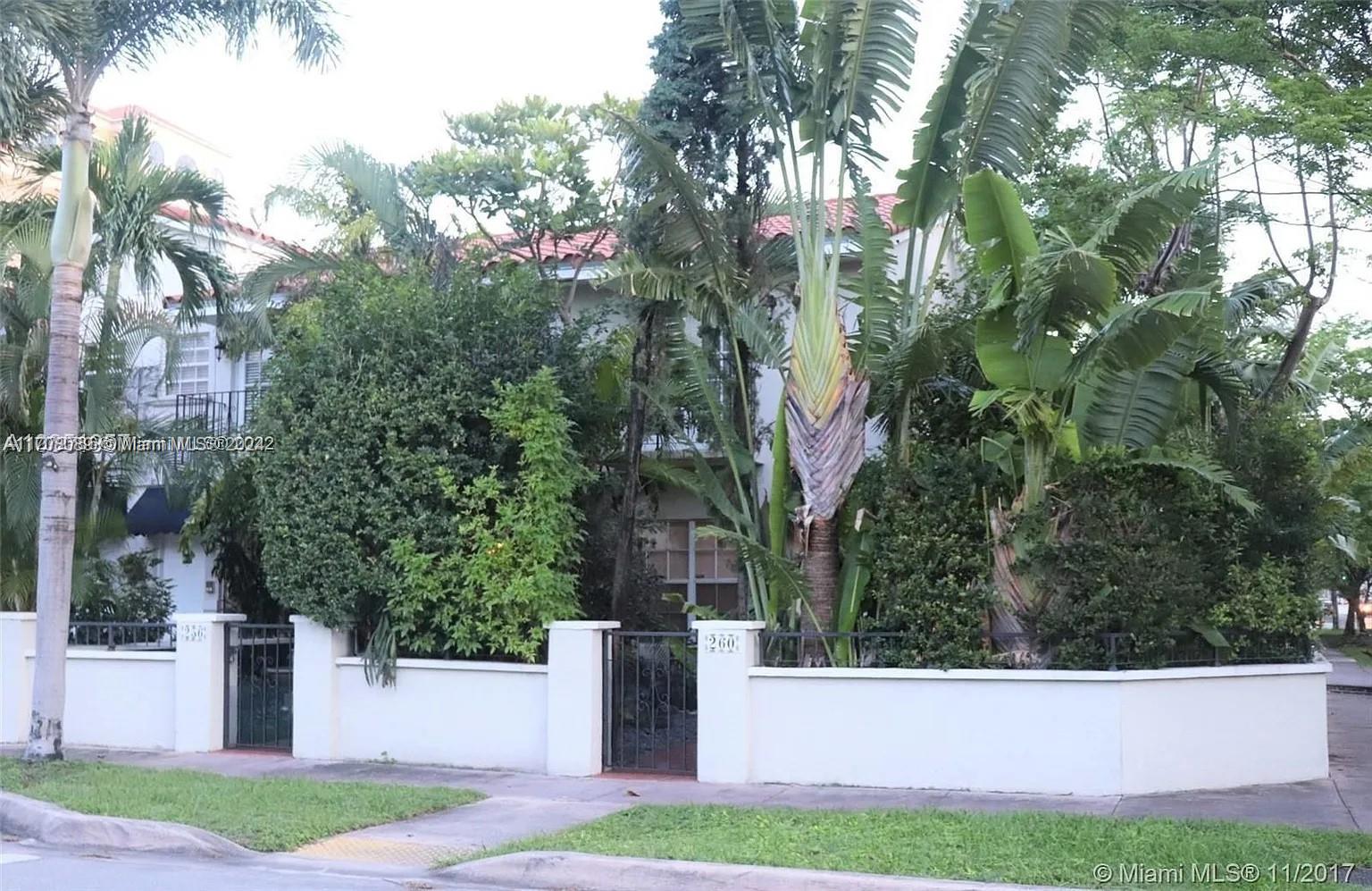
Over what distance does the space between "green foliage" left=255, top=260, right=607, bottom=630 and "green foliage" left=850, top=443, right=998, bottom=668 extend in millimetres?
4090

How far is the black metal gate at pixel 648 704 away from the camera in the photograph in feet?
41.8

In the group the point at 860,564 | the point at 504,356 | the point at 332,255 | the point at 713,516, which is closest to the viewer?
the point at 860,564

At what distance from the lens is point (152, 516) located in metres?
19.4

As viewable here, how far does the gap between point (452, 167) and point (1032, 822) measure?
11807 mm

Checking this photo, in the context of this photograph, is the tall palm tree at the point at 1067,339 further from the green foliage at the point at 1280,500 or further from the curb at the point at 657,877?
the curb at the point at 657,877

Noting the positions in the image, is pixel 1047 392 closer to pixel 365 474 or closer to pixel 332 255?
pixel 365 474

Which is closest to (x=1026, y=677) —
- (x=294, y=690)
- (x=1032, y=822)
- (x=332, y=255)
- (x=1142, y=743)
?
(x=1142, y=743)

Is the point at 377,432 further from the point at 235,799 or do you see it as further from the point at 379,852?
Result: the point at 379,852

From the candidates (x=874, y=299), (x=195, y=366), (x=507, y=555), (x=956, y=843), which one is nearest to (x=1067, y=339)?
(x=874, y=299)

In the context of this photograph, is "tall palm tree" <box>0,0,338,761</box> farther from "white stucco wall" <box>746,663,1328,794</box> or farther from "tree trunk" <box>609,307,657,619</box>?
"white stucco wall" <box>746,663,1328,794</box>

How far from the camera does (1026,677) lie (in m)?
11.2

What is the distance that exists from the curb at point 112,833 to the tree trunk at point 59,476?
229cm

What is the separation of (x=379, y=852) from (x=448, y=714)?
377cm

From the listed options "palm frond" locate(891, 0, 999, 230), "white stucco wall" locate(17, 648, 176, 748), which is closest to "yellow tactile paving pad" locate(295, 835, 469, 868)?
"white stucco wall" locate(17, 648, 176, 748)
